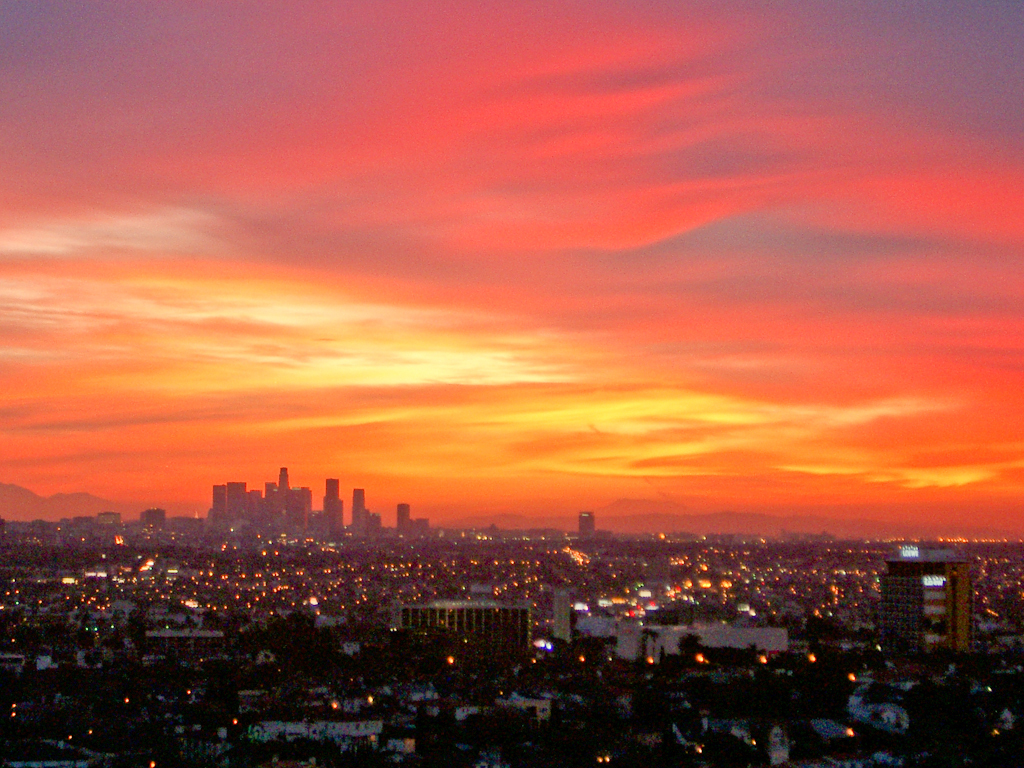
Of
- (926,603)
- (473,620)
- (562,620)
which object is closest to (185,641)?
(473,620)

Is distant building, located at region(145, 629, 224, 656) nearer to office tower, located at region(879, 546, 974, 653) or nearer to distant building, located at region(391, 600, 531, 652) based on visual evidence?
distant building, located at region(391, 600, 531, 652)

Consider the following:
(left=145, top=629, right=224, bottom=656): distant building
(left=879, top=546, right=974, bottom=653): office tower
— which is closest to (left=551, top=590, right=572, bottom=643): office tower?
(left=879, top=546, right=974, bottom=653): office tower

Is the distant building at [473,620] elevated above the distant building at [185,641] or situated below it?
above

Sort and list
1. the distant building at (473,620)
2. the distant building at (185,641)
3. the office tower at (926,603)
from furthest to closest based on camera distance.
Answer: the distant building at (473,620) < the office tower at (926,603) < the distant building at (185,641)

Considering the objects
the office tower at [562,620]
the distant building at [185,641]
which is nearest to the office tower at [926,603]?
the office tower at [562,620]

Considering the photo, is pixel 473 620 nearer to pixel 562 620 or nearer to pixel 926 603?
pixel 562 620

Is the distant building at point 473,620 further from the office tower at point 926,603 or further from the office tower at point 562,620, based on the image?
the office tower at point 926,603

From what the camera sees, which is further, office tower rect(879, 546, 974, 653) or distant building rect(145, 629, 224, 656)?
office tower rect(879, 546, 974, 653)

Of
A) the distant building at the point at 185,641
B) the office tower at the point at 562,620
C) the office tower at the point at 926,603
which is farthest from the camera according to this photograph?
the office tower at the point at 562,620
